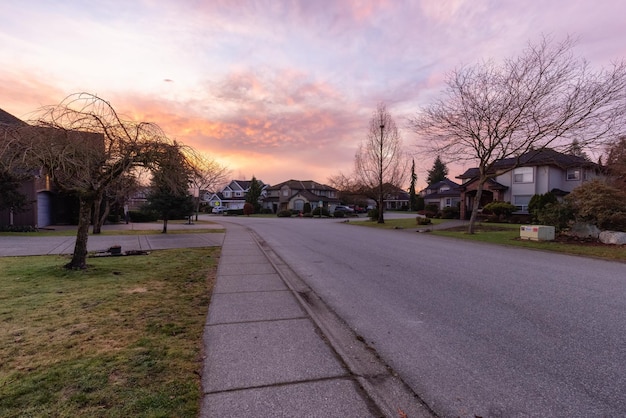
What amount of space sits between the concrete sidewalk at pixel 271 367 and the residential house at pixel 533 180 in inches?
1171

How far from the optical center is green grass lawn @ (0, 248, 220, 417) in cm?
281

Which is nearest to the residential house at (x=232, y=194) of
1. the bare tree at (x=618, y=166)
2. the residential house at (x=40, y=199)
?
the residential house at (x=40, y=199)

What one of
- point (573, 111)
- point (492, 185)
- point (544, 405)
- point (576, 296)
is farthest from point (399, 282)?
point (492, 185)

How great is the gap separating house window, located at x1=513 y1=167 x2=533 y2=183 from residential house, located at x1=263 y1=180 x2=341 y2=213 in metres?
36.9

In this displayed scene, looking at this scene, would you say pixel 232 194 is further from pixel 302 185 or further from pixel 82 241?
pixel 82 241

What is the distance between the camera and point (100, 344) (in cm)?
402

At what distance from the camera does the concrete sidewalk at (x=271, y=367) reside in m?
2.81

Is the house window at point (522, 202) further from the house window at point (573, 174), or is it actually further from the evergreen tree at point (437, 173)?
the evergreen tree at point (437, 173)

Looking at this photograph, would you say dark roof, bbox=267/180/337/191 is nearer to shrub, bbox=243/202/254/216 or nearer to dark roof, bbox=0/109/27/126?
shrub, bbox=243/202/254/216

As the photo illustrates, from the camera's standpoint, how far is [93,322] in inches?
188

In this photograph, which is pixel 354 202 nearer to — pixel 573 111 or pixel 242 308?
pixel 573 111

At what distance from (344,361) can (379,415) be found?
97 cm

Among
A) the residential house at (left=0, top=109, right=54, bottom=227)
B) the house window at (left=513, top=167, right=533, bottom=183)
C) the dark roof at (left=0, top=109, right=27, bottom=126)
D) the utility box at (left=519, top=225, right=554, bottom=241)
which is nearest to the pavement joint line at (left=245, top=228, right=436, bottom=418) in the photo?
the dark roof at (left=0, top=109, right=27, bottom=126)

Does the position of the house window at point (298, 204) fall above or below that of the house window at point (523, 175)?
below
